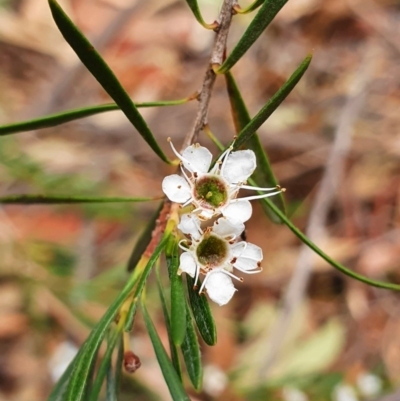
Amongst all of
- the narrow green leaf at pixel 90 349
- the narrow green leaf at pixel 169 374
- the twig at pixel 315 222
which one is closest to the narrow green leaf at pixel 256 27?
the narrow green leaf at pixel 90 349

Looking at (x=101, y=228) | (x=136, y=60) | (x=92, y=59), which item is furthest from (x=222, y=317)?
(x=92, y=59)

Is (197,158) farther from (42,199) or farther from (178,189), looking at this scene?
(42,199)

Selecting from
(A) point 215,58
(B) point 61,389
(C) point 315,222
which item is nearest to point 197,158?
(A) point 215,58

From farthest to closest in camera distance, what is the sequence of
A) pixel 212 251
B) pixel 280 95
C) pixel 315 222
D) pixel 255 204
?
1. pixel 255 204
2. pixel 315 222
3. pixel 212 251
4. pixel 280 95

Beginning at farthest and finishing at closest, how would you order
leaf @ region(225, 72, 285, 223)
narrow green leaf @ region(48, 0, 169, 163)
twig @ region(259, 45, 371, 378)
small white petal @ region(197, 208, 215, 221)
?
twig @ region(259, 45, 371, 378)
leaf @ region(225, 72, 285, 223)
small white petal @ region(197, 208, 215, 221)
narrow green leaf @ region(48, 0, 169, 163)

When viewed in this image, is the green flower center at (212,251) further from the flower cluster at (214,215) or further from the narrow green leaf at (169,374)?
the narrow green leaf at (169,374)

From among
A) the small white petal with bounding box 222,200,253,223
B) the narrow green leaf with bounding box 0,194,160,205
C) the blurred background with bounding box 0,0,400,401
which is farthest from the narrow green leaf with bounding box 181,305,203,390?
the blurred background with bounding box 0,0,400,401

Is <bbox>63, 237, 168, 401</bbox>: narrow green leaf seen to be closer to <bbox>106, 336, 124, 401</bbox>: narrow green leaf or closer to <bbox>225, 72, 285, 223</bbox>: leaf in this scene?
<bbox>106, 336, 124, 401</bbox>: narrow green leaf
